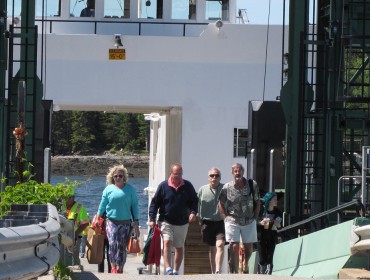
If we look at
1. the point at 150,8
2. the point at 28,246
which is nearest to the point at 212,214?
the point at 28,246

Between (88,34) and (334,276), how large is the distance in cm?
1372

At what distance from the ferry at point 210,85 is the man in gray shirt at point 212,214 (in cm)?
100

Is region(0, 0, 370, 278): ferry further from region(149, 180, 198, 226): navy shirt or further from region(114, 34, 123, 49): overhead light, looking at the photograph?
region(149, 180, 198, 226): navy shirt

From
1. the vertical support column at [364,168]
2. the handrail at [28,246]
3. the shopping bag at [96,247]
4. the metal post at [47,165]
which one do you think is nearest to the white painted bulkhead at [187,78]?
the metal post at [47,165]

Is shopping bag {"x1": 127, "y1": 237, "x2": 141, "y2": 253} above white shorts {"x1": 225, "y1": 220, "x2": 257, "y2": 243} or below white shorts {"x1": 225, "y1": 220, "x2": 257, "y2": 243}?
below

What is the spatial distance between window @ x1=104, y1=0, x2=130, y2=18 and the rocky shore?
82972 mm

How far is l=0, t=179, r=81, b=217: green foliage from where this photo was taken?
1087 centimetres

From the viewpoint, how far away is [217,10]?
2788 centimetres

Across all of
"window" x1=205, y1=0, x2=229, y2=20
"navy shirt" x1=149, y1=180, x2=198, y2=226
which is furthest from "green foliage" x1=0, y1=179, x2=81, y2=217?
"window" x1=205, y1=0, x2=229, y2=20

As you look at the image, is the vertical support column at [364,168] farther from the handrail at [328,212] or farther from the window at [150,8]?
the window at [150,8]

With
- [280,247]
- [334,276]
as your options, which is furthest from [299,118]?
[334,276]

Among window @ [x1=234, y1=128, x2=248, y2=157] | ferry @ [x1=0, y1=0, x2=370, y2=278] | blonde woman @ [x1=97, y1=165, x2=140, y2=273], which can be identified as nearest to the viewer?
blonde woman @ [x1=97, y1=165, x2=140, y2=273]

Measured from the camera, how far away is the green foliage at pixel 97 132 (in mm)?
107750

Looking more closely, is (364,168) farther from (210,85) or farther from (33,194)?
(210,85)
